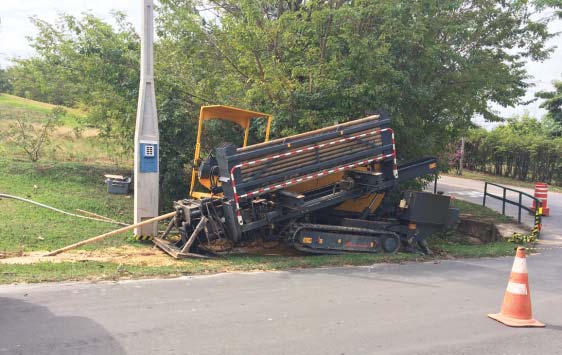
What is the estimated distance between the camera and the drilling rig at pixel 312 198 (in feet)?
30.1

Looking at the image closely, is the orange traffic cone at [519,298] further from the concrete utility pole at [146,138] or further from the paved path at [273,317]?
the concrete utility pole at [146,138]

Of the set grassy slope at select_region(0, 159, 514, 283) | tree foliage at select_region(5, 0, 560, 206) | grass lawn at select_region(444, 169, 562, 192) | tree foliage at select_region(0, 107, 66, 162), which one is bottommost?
grassy slope at select_region(0, 159, 514, 283)

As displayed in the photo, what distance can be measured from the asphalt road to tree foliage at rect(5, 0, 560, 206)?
16.1ft

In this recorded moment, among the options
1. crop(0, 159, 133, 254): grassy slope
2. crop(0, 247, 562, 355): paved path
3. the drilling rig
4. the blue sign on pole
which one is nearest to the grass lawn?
the drilling rig

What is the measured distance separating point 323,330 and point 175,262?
394cm

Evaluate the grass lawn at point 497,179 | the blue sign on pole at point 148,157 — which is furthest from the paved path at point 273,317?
the grass lawn at point 497,179

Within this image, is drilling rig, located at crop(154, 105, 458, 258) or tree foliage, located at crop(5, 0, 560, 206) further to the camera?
tree foliage, located at crop(5, 0, 560, 206)

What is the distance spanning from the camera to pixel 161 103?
41.9 ft

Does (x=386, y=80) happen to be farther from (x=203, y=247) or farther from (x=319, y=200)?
(x=203, y=247)

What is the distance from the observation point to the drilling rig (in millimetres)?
9188

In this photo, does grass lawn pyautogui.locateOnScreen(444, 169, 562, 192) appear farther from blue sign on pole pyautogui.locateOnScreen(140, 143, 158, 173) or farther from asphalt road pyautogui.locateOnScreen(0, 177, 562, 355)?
blue sign on pole pyautogui.locateOnScreen(140, 143, 158, 173)

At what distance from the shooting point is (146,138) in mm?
10422

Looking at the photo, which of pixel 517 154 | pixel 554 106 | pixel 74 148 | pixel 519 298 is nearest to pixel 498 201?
pixel 517 154

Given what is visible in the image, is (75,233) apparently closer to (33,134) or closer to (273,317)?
(273,317)
